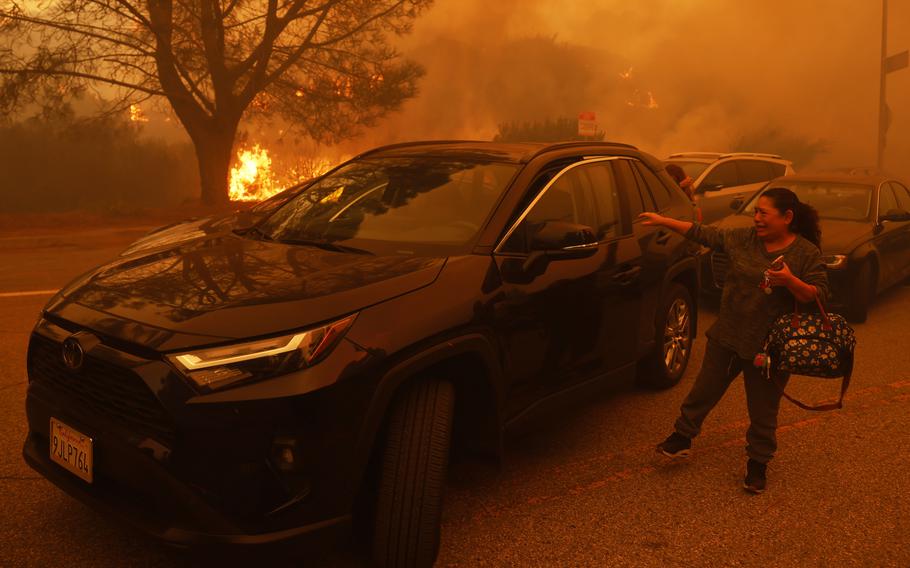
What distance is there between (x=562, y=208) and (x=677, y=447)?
4.39ft

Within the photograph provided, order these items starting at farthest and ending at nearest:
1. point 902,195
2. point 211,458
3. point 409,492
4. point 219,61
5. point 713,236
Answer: point 219,61 → point 902,195 → point 713,236 → point 409,492 → point 211,458

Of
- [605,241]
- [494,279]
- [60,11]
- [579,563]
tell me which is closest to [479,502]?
[579,563]

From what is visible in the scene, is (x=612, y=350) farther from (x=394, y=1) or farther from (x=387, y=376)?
(x=394, y=1)

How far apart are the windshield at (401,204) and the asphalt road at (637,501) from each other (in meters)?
1.09

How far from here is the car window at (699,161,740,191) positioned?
13.0 meters

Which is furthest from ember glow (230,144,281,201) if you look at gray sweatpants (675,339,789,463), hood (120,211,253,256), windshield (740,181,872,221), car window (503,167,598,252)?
gray sweatpants (675,339,789,463)

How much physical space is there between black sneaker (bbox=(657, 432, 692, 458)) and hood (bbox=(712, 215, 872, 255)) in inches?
147

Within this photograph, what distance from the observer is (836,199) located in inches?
340

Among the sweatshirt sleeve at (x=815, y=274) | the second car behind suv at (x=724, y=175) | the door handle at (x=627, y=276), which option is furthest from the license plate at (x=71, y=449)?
the second car behind suv at (x=724, y=175)

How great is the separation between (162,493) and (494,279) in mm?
1532

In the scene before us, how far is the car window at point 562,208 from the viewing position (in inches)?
142

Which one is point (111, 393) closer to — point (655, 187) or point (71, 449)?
point (71, 449)

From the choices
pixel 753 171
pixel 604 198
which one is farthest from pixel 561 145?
pixel 753 171

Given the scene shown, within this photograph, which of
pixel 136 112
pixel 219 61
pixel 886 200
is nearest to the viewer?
pixel 886 200
